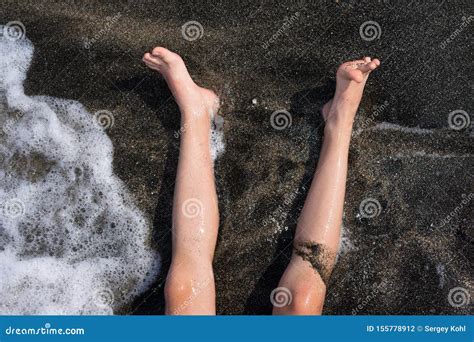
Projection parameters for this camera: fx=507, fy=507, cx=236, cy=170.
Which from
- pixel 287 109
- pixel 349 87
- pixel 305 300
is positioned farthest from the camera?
pixel 287 109

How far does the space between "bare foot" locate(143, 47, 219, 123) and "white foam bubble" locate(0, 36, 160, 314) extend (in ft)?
2.04

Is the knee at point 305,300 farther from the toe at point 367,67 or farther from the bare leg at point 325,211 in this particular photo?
the toe at point 367,67

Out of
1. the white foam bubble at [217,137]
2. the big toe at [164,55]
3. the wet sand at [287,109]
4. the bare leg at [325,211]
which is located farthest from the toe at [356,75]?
the big toe at [164,55]

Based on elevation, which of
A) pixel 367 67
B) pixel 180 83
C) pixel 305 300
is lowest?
pixel 305 300

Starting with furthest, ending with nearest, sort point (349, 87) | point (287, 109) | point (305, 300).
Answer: point (287, 109) → point (349, 87) → point (305, 300)

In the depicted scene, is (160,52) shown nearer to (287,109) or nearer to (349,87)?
(287,109)

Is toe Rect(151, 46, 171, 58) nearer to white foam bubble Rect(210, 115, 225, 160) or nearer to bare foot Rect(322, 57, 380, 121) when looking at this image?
white foam bubble Rect(210, 115, 225, 160)

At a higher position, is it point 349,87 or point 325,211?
point 349,87

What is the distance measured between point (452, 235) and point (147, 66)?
248 centimetres

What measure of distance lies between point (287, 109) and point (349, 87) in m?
0.47

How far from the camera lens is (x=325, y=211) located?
3398 millimetres

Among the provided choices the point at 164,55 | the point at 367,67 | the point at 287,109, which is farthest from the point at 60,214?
the point at 367,67

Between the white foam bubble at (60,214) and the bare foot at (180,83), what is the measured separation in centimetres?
62

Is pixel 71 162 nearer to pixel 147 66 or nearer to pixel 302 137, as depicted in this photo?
pixel 147 66
